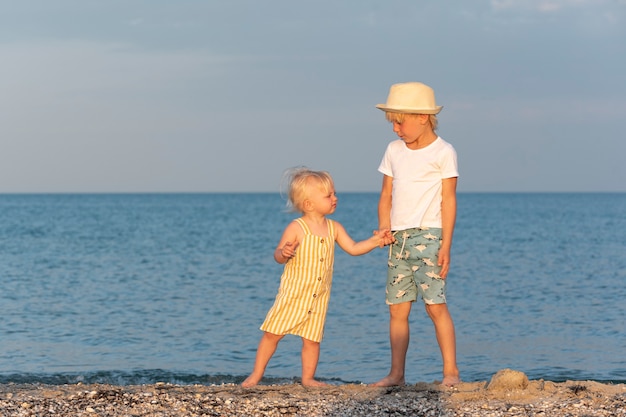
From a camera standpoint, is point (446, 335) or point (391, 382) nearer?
point (446, 335)

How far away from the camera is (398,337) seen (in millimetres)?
6273

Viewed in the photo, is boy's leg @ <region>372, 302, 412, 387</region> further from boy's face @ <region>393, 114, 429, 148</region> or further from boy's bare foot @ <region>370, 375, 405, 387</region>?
boy's face @ <region>393, 114, 429, 148</region>

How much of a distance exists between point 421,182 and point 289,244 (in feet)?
3.38

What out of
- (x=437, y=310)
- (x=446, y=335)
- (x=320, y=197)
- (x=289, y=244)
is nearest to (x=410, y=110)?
(x=320, y=197)

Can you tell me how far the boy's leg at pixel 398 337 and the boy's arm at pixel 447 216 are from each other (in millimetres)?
497

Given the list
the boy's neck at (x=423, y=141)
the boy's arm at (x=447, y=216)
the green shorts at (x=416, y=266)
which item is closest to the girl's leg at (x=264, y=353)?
the green shorts at (x=416, y=266)

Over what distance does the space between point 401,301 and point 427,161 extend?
1059 millimetres

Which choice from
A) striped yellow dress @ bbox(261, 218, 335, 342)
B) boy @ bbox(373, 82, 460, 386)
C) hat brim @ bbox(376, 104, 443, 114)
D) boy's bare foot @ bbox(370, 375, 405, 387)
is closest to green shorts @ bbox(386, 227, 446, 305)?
boy @ bbox(373, 82, 460, 386)

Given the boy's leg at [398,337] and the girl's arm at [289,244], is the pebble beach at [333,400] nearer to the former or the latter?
the boy's leg at [398,337]

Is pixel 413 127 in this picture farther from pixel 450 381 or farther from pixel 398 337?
pixel 450 381

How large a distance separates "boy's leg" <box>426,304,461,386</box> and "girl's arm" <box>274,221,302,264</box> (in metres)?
1.07

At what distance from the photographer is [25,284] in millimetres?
17250

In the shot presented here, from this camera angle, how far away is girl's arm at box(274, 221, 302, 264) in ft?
19.4

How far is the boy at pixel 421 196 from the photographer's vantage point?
592 cm
